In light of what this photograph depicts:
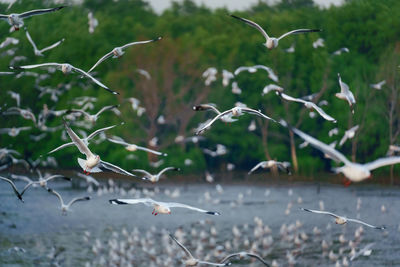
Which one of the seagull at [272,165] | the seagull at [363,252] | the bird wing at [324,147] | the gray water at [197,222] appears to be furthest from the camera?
the gray water at [197,222]

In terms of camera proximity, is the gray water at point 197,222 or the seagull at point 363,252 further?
the gray water at point 197,222

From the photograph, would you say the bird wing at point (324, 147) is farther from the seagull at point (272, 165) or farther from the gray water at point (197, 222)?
the gray water at point (197, 222)

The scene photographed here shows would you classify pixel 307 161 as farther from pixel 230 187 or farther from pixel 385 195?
pixel 385 195

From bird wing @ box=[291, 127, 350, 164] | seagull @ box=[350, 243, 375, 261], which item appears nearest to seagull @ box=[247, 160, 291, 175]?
seagull @ box=[350, 243, 375, 261]

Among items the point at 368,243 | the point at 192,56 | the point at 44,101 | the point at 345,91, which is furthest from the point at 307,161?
the point at 345,91

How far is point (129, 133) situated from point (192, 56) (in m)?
7.23

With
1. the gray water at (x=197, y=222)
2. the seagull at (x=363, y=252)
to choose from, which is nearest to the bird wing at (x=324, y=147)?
the gray water at (x=197, y=222)

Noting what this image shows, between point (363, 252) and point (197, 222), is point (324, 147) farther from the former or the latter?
point (197, 222)

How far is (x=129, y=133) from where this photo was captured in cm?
6109

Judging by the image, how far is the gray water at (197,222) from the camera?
104ft

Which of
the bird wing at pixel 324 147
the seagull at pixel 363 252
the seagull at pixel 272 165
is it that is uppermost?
the seagull at pixel 272 165

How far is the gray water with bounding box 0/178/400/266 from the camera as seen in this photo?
31562 millimetres

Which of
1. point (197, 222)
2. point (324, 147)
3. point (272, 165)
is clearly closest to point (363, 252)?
point (272, 165)

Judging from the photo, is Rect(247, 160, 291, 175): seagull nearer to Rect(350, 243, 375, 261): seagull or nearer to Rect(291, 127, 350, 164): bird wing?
Rect(350, 243, 375, 261): seagull
